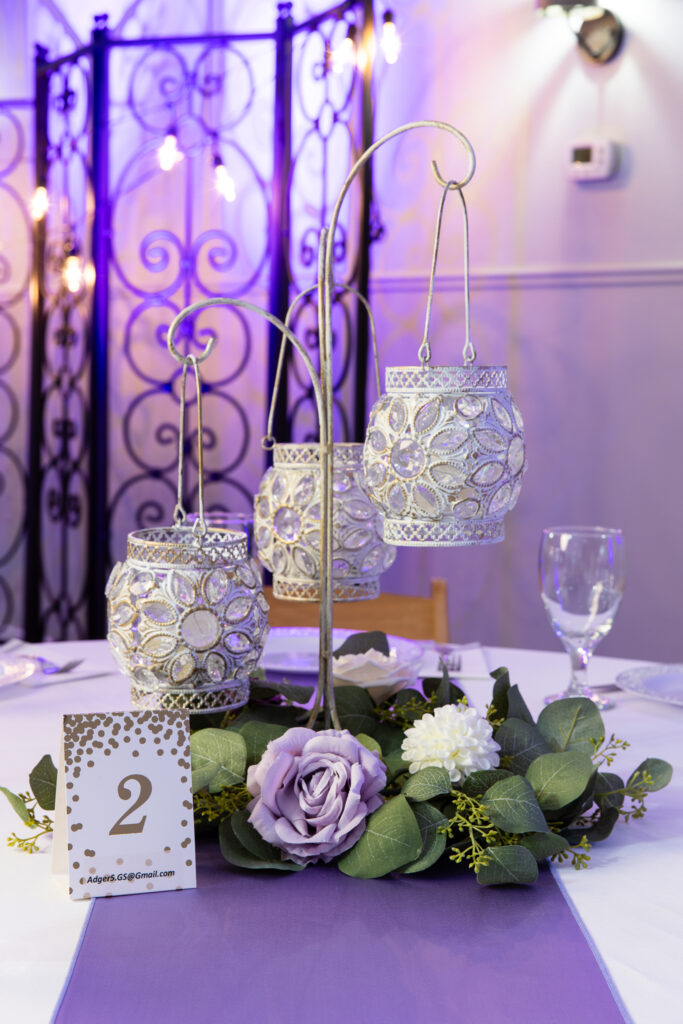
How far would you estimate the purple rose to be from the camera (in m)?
0.79

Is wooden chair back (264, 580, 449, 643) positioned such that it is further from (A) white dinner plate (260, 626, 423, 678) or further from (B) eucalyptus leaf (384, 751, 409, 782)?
(B) eucalyptus leaf (384, 751, 409, 782)

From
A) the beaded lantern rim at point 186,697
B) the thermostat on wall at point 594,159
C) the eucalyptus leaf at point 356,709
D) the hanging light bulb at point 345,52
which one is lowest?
the eucalyptus leaf at point 356,709

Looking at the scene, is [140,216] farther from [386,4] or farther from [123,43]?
[386,4]

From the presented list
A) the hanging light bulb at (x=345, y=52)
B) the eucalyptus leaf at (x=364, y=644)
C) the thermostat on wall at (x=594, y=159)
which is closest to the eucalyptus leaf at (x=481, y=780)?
the eucalyptus leaf at (x=364, y=644)

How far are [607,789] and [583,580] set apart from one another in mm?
441

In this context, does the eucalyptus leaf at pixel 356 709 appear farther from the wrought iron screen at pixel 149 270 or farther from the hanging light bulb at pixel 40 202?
the hanging light bulb at pixel 40 202

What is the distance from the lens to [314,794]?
2.62 ft

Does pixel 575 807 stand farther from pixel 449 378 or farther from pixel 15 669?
pixel 15 669

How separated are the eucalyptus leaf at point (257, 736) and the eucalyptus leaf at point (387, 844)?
12cm

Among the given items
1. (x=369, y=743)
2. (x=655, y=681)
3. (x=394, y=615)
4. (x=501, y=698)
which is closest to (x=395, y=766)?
(x=369, y=743)

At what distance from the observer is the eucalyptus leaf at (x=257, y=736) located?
2.89ft

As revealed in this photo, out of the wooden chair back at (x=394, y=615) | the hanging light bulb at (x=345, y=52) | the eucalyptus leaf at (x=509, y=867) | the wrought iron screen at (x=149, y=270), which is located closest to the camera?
the eucalyptus leaf at (x=509, y=867)

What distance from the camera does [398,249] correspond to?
3.46 meters

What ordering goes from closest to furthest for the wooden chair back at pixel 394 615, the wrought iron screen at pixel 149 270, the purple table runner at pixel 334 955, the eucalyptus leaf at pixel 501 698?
1. the purple table runner at pixel 334 955
2. the eucalyptus leaf at pixel 501 698
3. the wooden chair back at pixel 394 615
4. the wrought iron screen at pixel 149 270
